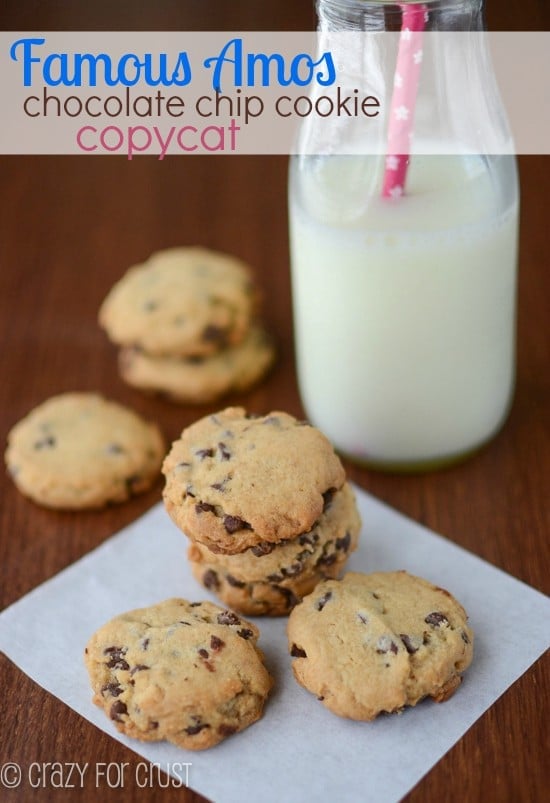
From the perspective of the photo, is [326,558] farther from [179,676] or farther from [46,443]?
[46,443]

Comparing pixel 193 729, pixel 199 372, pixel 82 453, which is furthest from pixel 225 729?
pixel 199 372

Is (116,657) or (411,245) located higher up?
(411,245)

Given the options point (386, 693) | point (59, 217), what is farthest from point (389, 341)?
point (59, 217)

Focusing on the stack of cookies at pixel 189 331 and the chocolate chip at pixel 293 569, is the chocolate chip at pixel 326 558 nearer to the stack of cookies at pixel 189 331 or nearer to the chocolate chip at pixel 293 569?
the chocolate chip at pixel 293 569

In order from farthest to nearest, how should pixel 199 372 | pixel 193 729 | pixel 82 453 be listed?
1. pixel 199 372
2. pixel 82 453
3. pixel 193 729

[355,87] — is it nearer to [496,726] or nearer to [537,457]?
[537,457]

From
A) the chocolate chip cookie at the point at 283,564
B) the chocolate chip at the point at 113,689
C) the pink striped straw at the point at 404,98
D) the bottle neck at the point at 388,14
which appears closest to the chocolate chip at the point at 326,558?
the chocolate chip cookie at the point at 283,564

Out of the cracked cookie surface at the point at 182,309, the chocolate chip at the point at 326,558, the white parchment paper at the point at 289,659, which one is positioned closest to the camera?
the white parchment paper at the point at 289,659
